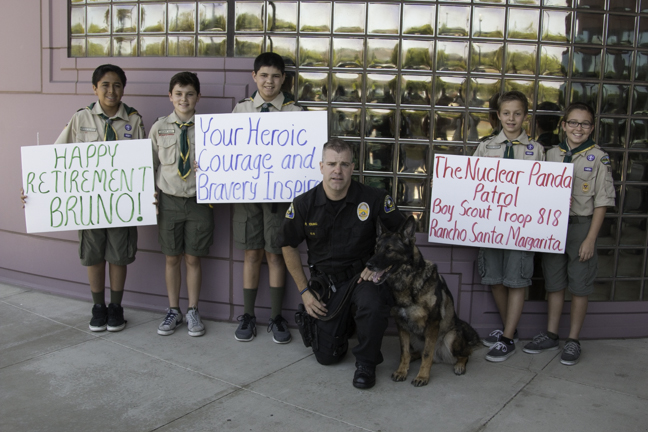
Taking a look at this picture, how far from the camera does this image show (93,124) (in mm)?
4340

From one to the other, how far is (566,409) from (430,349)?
0.88m

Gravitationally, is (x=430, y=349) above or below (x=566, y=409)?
above

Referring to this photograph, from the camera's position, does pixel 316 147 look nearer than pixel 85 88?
Yes

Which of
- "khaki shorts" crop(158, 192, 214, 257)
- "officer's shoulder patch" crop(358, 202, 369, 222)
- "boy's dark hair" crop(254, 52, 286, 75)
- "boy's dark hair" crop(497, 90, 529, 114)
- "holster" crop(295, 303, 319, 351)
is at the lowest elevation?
"holster" crop(295, 303, 319, 351)

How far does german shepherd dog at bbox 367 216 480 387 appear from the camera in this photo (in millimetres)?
3455

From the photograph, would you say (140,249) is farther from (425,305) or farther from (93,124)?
(425,305)

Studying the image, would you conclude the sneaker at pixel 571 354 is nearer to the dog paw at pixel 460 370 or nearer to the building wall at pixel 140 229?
the building wall at pixel 140 229

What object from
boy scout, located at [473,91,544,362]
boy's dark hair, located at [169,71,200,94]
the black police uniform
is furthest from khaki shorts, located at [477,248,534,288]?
boy's dark hair, located at [169,71,200,94]

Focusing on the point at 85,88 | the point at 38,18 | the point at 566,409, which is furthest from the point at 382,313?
the point at 38,18

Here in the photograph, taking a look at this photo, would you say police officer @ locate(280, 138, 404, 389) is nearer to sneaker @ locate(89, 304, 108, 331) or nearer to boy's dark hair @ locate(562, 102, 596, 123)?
boy's dark hair @ locate(562, 102, 596, 123)

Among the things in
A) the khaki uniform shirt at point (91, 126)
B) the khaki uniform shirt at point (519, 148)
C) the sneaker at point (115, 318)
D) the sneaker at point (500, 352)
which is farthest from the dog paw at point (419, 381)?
the khaki uniform shirt at point (91, 126)

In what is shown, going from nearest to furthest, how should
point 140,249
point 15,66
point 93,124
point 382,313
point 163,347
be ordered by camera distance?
point 382,313 → point 163,347 → point 93,124 → point 140,249 → point 15,66

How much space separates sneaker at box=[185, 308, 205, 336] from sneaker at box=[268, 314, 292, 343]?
1.85 ft

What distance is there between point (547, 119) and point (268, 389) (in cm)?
303
